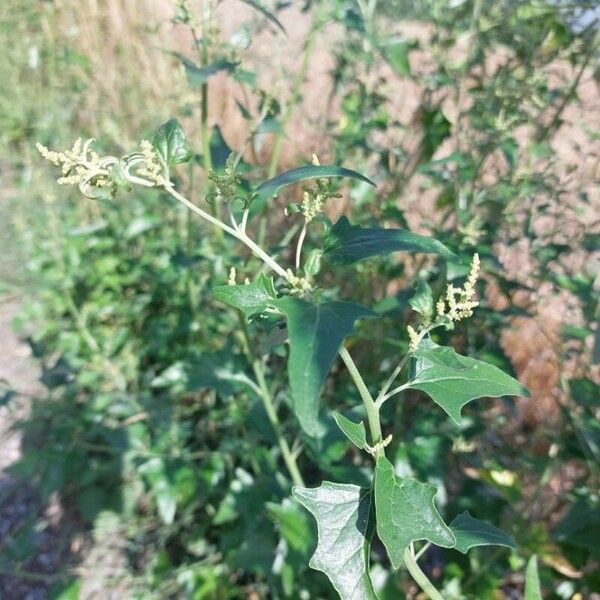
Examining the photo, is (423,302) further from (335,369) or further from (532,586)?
(335,369)

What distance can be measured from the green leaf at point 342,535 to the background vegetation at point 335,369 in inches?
16.0

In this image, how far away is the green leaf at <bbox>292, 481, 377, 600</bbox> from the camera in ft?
1.98

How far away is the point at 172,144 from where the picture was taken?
67 centimetres

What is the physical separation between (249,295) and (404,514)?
257 mm

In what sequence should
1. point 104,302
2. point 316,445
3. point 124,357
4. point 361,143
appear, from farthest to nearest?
point 104,302
point 124,357
point 361,143
point 316,445

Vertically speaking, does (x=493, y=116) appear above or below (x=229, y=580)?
above

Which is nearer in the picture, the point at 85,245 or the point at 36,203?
the point at 85,245

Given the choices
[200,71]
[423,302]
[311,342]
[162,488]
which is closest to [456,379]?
[423,302]

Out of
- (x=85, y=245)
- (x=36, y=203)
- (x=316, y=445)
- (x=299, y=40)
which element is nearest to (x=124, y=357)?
(x=85, y=245)

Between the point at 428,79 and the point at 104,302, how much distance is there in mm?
1310

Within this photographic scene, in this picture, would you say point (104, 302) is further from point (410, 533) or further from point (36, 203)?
point (410, 533)

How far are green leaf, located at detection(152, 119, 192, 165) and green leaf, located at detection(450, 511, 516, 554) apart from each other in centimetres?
51

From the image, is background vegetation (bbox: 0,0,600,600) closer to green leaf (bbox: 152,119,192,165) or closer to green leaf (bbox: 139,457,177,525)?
green leaf (bbox: 139,457,177,525)

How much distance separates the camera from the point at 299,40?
3.00 m
